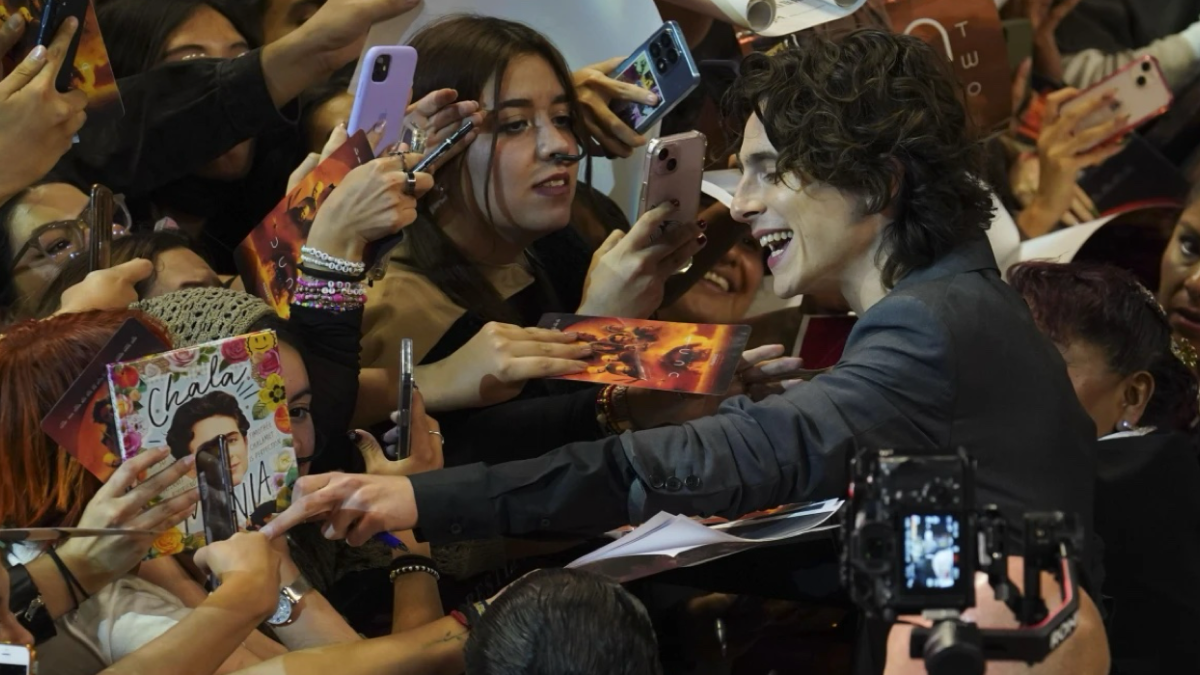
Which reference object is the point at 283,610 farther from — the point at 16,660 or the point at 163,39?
the point at 163,39

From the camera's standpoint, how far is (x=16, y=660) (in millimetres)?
1402

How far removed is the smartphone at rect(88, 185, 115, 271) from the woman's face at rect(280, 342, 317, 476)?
0.36 meters

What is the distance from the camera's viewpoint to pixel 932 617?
1205mm

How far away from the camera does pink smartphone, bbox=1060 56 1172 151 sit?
356 centimetres

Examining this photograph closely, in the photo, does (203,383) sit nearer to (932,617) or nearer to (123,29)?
(932,617)

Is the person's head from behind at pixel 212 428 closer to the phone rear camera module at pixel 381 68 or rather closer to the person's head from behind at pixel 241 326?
the person's head from behind at pixel 241 326

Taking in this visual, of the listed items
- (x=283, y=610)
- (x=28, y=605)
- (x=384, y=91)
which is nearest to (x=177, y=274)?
(x=384, y=91)

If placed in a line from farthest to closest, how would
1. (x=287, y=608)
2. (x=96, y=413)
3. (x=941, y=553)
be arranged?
(x=287, y=608), (x=96, y=413), (x=941, y=553)

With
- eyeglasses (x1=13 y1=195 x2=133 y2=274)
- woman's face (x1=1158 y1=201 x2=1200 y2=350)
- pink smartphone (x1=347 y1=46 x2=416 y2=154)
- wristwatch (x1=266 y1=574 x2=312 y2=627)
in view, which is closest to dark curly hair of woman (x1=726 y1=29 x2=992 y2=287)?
pink smartphone (x1=347 y1=46 x2=416 y2=154)

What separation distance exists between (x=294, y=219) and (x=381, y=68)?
0.26 metres

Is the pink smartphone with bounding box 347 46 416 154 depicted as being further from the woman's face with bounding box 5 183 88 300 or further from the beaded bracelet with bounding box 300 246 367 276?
the woman's face with bounding box 5 183 88 300

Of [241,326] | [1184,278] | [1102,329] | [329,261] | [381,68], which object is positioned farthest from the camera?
[1184,278]

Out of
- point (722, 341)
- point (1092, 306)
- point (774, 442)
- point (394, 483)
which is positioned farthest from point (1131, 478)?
point (394, 483)

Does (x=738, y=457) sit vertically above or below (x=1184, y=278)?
above
